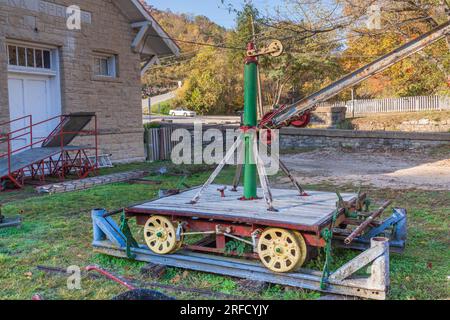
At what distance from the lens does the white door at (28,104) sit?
12.7m

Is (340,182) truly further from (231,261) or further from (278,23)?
(231,261)

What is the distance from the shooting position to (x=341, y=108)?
947 inches

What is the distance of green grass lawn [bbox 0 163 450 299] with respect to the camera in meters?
4.46

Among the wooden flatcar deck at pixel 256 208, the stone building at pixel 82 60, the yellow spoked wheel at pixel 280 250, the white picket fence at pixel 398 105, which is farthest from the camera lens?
the white picket fence at pixel 398 105

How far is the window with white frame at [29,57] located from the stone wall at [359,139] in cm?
1042

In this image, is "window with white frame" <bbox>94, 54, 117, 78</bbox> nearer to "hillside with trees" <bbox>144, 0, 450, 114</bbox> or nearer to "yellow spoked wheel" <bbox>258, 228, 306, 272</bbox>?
"hillside with trees" <bbox>144, 0, 450, 114</bbox>

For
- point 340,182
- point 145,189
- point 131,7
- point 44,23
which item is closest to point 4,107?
point 44,23

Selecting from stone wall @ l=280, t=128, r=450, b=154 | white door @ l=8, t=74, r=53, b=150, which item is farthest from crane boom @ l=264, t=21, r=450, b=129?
stone wall @ l=280, t=128, r=450, b=154

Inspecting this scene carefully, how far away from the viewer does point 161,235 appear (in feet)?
17.0

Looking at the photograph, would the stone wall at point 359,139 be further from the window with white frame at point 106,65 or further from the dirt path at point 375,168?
the window with white frame at point 106,65

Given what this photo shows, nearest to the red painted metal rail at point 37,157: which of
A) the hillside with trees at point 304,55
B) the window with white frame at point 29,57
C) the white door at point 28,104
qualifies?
the white door at point 28,104

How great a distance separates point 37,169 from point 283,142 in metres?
A: 11.3

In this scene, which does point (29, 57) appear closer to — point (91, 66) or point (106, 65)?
point (91, 66)

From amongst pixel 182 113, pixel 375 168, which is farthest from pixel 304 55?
pixel 182 113
